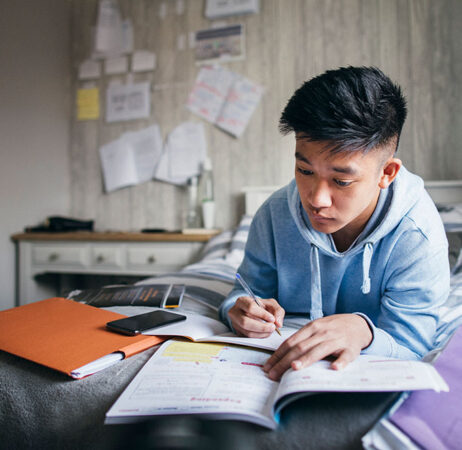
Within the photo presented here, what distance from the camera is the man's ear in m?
0.67

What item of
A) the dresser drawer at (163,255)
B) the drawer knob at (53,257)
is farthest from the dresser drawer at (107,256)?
the drawer knob at (53,257)

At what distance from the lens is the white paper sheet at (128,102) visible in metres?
2.21

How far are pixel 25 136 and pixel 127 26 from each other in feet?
2.76

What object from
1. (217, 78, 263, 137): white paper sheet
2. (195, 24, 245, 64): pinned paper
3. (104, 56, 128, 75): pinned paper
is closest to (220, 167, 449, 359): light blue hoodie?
(217, 78, 263, 137): white paper sheet

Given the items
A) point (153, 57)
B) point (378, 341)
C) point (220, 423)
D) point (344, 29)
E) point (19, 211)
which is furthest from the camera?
point (153, 57)

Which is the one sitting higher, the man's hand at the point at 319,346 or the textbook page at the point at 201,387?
the man's hand at the point at 319,346

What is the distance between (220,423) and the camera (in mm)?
408

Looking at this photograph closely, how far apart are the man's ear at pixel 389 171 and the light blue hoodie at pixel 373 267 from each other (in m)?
0.03

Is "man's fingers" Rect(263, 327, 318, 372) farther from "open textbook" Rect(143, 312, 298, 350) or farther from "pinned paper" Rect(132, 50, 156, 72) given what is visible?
"pinned paper" Rect(132, 50, 156, 72)

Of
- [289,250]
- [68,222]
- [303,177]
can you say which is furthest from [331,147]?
[68,222]

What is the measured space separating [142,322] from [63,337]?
5.1 inches

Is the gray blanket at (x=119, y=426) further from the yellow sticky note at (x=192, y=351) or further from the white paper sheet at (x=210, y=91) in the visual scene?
the white paper sheet at (x=210, y=91)

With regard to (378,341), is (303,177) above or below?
above

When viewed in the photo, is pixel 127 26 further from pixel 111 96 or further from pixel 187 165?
pixel 187 165
